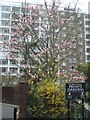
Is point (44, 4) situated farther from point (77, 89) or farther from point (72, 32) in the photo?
point (77, 89)

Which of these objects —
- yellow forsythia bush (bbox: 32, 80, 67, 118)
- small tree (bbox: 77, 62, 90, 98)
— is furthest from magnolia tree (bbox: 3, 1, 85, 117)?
yellow forsythia bush (bbox: 32, 80, 67, 118)

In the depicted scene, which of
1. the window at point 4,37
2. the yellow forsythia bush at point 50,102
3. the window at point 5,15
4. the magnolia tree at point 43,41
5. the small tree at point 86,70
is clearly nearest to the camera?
the yellow forsythia bush at point 50,102

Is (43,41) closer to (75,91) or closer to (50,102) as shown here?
(50,102)

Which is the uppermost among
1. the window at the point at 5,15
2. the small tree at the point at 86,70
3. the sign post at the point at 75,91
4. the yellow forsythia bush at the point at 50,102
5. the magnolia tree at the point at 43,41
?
the window at the point at 5,15

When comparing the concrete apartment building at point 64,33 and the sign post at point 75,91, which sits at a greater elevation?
the concrete apartment building at point 64,33

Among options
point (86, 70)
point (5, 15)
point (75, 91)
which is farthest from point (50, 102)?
point (5, 15)

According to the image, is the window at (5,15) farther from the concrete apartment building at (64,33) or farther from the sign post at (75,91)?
the sign post at (75,91)

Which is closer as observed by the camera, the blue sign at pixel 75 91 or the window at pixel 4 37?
the blue sign at pixel 75 91

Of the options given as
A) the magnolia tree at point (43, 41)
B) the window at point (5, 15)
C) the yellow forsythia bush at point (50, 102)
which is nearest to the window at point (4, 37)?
the magnolia tree at point (43, 41)

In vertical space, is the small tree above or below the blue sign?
above

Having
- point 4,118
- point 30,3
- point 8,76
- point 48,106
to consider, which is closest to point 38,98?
point 48,106

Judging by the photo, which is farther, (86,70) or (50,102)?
(86,70)

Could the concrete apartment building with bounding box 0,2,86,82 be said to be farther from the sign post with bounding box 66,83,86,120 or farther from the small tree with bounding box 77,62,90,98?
the sign post with bounding box 66,83,86,120

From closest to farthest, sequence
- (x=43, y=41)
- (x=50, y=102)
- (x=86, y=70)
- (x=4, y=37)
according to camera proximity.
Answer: (x=50, y=102)
(x=86, y=70)
(x=43, y=41)
(x=4, y=37)
